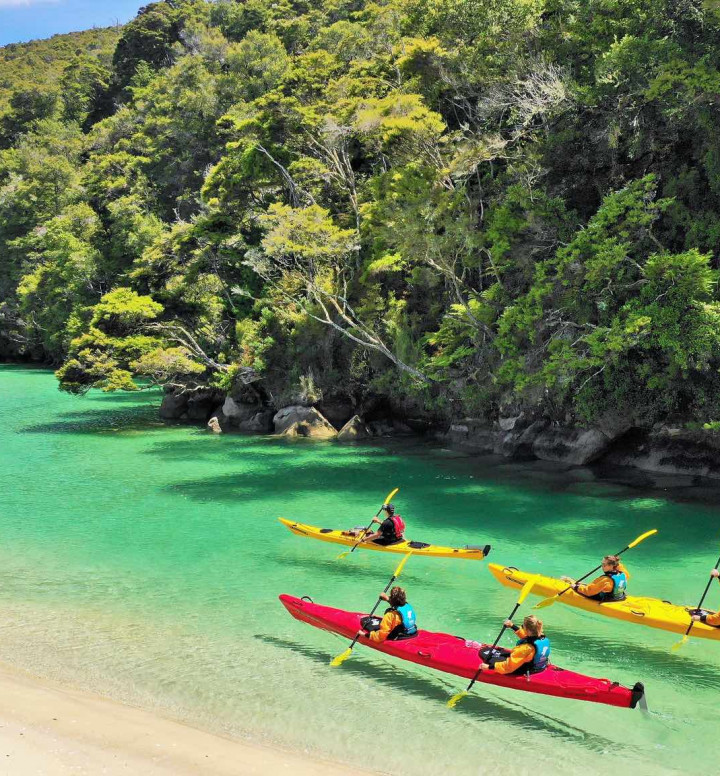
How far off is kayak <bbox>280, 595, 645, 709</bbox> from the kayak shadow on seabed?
240 millimetres

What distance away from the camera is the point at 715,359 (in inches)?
725

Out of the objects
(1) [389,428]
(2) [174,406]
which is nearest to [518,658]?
(1) [389,428]

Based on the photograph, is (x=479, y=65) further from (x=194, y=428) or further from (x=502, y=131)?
(x=194, y=428)

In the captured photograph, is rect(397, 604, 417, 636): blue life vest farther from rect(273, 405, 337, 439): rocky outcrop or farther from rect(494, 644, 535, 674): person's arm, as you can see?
rect(273, 405, 337, 439): rocky outcrop

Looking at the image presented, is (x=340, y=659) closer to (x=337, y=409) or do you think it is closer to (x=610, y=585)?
(x=610, y=585)

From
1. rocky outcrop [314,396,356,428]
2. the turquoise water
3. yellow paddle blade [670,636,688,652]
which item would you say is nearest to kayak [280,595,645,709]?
the turquoise water

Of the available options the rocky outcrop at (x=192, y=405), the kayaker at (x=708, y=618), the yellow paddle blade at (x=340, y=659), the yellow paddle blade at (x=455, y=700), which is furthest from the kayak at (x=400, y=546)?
the rocky outcrop at (x=192, y=405)

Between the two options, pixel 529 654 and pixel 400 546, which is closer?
pixel 529 654

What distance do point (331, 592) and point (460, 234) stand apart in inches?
530

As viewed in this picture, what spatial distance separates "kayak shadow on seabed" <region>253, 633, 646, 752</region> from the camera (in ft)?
29.4

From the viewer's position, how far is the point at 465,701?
381 inches

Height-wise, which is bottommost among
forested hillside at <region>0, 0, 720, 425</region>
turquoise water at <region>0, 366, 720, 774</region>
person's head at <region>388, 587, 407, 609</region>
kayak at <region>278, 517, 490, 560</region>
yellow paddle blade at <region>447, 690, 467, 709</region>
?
turquoise water at <region>0, 366, 720, 774</region>

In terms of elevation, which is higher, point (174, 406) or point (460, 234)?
point (460, 234)

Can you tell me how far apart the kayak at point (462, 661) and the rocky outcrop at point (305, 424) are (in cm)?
1796
